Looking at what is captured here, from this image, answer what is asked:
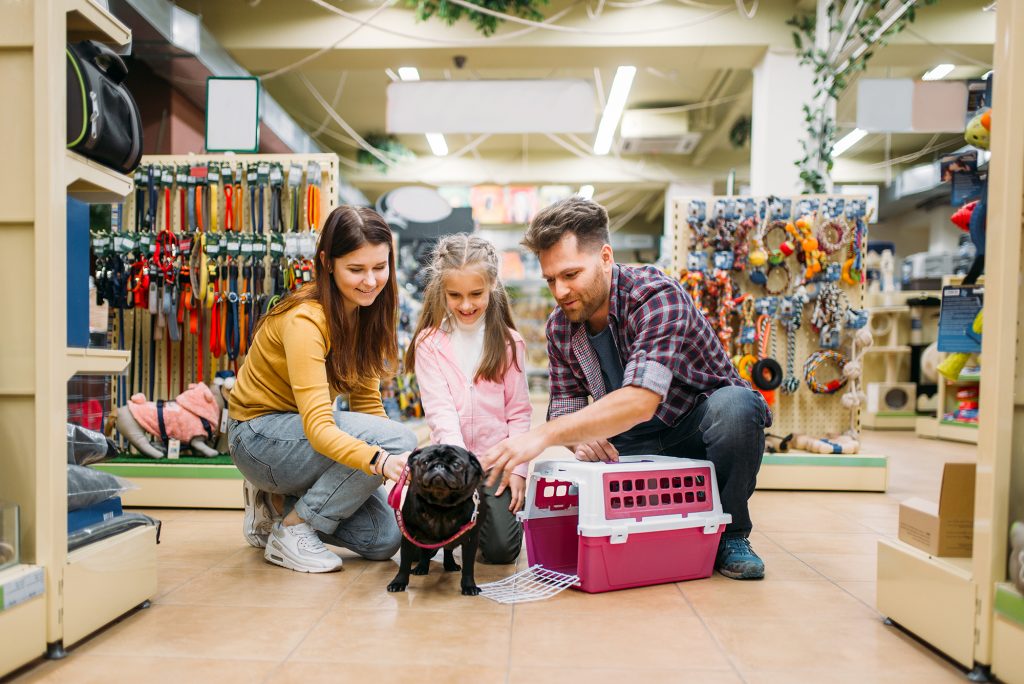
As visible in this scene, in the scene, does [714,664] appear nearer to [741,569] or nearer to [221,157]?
[741,569]

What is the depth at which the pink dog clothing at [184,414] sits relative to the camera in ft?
11.1

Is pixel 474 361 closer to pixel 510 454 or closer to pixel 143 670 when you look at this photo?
pixel 510 454

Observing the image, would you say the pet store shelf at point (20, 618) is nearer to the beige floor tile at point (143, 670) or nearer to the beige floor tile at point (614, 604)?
the beige floor tile at point (143, 670)


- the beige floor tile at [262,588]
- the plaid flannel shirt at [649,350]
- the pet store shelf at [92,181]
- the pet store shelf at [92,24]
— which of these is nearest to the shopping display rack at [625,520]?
the plaid flannel shirt at [649,350]

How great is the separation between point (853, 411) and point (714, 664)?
3010 mm

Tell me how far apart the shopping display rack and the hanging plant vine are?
3.86 m

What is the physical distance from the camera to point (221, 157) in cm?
386

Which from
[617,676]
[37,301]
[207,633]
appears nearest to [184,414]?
[207,633]

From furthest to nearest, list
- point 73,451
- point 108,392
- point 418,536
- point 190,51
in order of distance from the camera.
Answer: point 190,51 < point 108,392 < point 418,536 < point 73,451

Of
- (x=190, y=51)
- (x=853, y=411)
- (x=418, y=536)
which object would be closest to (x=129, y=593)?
(x=418, y=536)

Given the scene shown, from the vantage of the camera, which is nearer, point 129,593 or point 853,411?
point 129,593

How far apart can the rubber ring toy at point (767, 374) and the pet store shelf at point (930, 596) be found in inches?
88.6

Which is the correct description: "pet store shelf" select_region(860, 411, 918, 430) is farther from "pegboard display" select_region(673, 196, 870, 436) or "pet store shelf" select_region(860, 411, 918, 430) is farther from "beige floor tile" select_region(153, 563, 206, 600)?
"beige floor tile" select_region(153, 563, 206, 600)

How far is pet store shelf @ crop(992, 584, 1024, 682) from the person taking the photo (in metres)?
1.37
